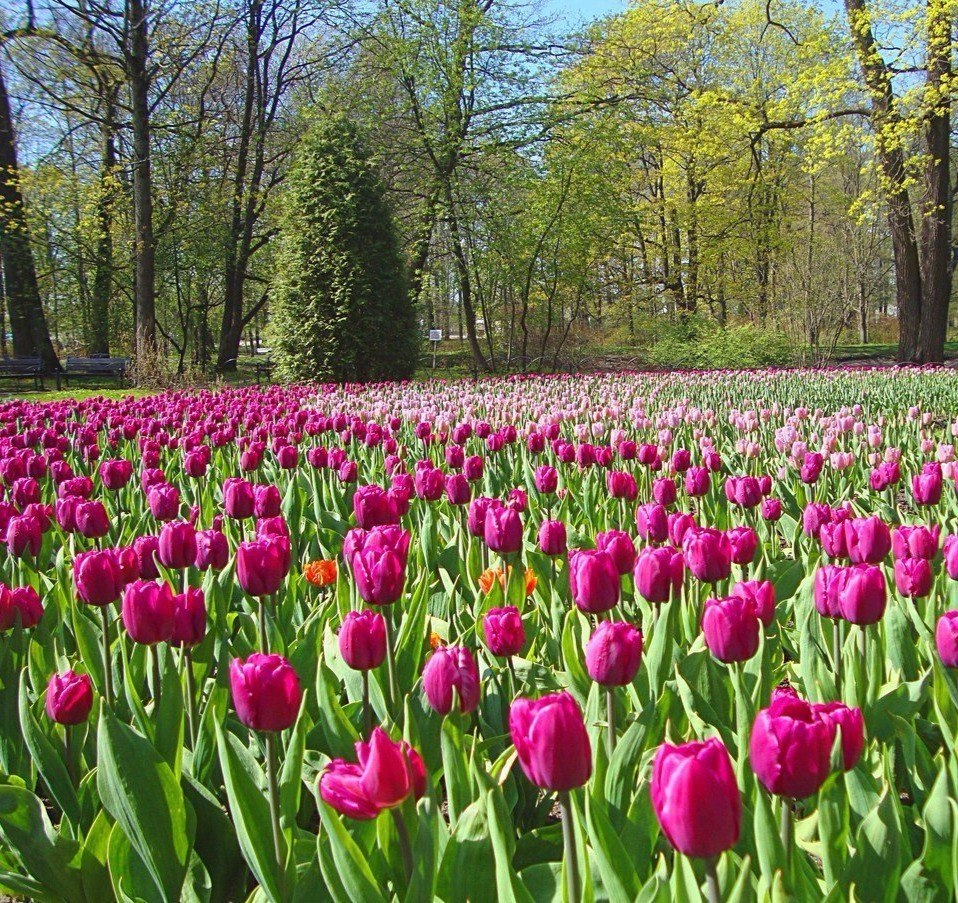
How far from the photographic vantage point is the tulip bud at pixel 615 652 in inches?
48.3

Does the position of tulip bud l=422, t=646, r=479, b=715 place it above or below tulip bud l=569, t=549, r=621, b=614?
below

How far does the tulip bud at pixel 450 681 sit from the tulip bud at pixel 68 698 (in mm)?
641

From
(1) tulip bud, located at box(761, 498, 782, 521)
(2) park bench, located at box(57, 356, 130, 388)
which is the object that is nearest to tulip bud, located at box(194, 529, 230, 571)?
(1) tulip bud, located at box(761, 498, 782, 521)

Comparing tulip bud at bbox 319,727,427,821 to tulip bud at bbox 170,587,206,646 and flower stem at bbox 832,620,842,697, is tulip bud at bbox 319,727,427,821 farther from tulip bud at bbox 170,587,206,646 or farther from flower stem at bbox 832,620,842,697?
flower stem at bbox 832,620,842,697

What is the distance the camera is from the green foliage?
43.5 feet

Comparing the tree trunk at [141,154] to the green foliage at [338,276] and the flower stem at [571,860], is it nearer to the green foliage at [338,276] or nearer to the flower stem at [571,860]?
the green foliage at [338,276]

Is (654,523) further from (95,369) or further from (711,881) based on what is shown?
(95,369)

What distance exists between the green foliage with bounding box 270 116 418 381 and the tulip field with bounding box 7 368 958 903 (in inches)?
410

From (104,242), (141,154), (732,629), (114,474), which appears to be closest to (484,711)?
(732,629)

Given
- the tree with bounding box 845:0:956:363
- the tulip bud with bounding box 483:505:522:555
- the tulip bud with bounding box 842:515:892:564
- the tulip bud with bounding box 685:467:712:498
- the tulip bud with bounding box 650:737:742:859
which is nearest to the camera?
the tulip bud with bounding box 650:737:742:859

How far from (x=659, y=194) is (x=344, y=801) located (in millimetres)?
32929

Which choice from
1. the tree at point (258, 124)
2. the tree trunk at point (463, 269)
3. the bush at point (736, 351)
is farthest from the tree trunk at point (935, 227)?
the tree at point (258, 124)

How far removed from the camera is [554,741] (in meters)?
0.90

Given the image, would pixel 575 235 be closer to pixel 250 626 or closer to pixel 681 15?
pixel 681 15
